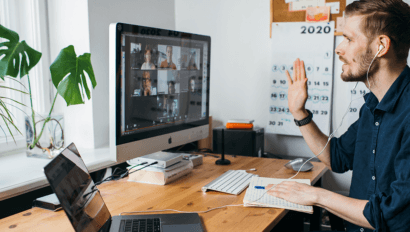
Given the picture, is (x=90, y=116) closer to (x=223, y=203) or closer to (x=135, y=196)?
(x=135, y=196)

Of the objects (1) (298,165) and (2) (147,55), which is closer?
(2) (147,55)

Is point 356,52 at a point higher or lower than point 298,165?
higher

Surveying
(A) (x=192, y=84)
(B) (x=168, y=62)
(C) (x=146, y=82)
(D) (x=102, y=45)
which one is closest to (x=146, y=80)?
(C) (x=146, y=82)

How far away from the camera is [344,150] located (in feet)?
4.79

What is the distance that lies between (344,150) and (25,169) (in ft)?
4.54

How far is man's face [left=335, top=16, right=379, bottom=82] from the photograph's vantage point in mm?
1173

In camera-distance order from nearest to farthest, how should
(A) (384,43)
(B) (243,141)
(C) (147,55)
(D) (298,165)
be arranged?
(A) (384,43), (C) (147,55), (D) (298,165), (B) (243,141)

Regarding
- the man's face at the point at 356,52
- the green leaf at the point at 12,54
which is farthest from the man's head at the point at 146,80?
the man's face at the point at 356,52

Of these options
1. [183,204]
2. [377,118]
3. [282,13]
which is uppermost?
[282,13]

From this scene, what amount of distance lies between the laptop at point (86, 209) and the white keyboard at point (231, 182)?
25 cm

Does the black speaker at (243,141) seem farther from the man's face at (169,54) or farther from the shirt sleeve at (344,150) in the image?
the man's face at (169,54)

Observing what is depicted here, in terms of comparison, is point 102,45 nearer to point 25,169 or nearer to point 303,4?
point 25,169

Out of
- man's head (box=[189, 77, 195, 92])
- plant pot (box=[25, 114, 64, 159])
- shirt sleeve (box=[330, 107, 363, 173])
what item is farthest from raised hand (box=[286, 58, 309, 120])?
plant pot (box=[25, 114, 64, 159])

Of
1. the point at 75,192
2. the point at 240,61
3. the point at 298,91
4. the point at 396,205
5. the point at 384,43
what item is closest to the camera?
the point at 75,192
